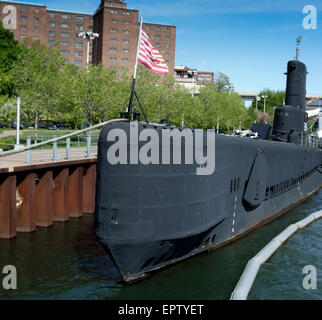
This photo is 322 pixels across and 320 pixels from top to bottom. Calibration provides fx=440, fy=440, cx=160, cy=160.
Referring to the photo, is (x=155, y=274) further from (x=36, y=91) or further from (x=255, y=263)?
(x=36, y=91)

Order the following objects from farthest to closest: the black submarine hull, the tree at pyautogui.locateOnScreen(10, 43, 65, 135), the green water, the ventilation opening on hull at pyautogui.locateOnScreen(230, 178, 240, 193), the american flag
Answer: the tree at pyautogui.locateOnScreen(10, 43, 65, 135)
the ventilation opening on hull at pyautogui.locateOnScreen(230, 178, 240, 193)
the american flag
the green water
the black submarine hull

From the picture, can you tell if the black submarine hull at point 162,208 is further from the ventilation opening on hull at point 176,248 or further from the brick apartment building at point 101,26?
the brick apartment building at point 101,26

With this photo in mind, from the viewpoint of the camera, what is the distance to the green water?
1164 centimetres

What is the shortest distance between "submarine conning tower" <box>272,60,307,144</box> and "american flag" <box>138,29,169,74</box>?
12.4 meters

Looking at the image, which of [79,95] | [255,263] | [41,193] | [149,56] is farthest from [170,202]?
[79,95]

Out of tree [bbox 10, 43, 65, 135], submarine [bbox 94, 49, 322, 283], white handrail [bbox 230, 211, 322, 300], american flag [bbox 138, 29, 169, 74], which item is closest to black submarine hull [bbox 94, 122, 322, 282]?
submarine [bbox 94, 49, 322, 283]

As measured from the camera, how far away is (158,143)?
11312mm

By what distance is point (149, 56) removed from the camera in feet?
47.6

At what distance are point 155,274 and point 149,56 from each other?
698 cm

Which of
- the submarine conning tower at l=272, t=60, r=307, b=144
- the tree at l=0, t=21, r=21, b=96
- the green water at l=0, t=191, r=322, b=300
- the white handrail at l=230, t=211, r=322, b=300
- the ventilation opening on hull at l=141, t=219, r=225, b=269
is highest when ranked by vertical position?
the tree at l=0, t=21, r=21, b=96

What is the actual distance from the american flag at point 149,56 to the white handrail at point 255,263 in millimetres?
6371

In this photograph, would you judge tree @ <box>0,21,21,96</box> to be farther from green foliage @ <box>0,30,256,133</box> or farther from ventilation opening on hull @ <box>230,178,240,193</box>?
ventilation opening on hull @ <box>230,178,240,193</box>

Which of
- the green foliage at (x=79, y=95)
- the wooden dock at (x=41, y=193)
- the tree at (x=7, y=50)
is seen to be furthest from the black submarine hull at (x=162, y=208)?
the tree at (x=7, y=50)

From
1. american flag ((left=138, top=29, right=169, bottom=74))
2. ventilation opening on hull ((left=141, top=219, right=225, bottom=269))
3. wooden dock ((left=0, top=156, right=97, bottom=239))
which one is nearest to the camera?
ventilation opening on hull ((left=141, top=219, right=225, bottom=269))
